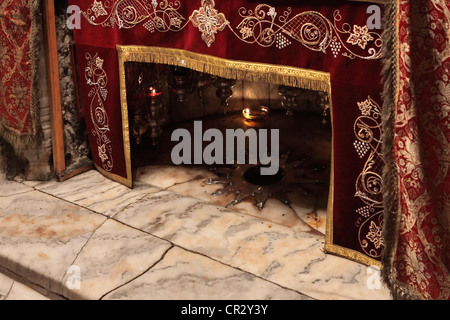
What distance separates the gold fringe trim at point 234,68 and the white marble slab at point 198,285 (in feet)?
2.48

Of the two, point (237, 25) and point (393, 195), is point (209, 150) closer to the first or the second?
point (237, 25)

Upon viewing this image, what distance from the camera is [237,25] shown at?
2.06 m

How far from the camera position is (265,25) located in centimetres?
198

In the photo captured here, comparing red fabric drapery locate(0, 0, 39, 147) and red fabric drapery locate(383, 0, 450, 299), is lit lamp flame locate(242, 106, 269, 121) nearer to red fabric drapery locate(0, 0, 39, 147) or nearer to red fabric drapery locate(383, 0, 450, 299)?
red fabric drapery locate(0, 0, 39, 147)

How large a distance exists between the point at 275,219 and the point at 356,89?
0.82 m

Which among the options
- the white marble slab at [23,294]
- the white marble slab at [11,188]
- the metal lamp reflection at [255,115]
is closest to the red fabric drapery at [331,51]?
the white marble slab at [11,188]

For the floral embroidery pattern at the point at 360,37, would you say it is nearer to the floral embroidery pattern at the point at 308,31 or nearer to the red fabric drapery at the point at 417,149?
the floral embroidery pattern at the point at 308,31

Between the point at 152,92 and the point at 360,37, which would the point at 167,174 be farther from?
the point at 360,37

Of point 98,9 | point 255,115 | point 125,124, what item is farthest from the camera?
point 255,115

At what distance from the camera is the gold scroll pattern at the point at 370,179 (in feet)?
6.06

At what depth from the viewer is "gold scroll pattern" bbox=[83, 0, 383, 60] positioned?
1798mm

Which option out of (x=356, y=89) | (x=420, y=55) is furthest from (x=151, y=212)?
(x=420, y=55)

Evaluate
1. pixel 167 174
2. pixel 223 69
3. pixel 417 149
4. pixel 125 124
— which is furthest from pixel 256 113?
pixel 417 149

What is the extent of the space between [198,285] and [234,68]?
2.83 ft
